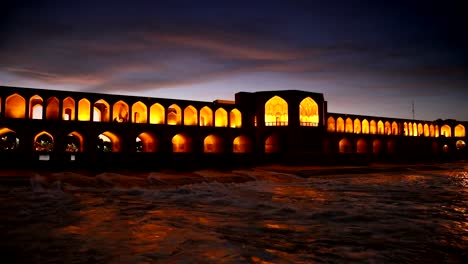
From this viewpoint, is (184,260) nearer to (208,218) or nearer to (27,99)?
(208,218)

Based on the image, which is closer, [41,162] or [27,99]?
[41,162]

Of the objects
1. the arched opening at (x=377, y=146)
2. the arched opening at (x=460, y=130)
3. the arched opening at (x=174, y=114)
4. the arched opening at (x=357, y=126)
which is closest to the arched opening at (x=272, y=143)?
the arched opening at (x=174, y=114)

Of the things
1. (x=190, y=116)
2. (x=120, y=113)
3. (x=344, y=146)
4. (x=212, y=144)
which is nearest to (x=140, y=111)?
(x=120, y=113)

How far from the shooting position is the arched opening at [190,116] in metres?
20.4

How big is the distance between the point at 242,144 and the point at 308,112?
→ 457cm

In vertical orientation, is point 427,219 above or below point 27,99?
below

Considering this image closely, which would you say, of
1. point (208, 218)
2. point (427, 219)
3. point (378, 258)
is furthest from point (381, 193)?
point (378, 258)

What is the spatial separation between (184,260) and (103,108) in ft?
58.6

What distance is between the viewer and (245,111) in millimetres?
21688

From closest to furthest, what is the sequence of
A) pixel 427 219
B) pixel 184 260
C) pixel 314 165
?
pixel 184 260, pixel 427 219, pixel 314 165

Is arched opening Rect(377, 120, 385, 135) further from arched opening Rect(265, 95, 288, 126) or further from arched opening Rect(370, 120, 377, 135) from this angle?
arched opening Rect(265, 95, 288, 126)

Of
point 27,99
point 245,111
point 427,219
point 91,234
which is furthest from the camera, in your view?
point 245,111

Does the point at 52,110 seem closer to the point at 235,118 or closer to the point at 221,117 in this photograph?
the point at 221,117

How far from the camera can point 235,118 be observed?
21.9 m
